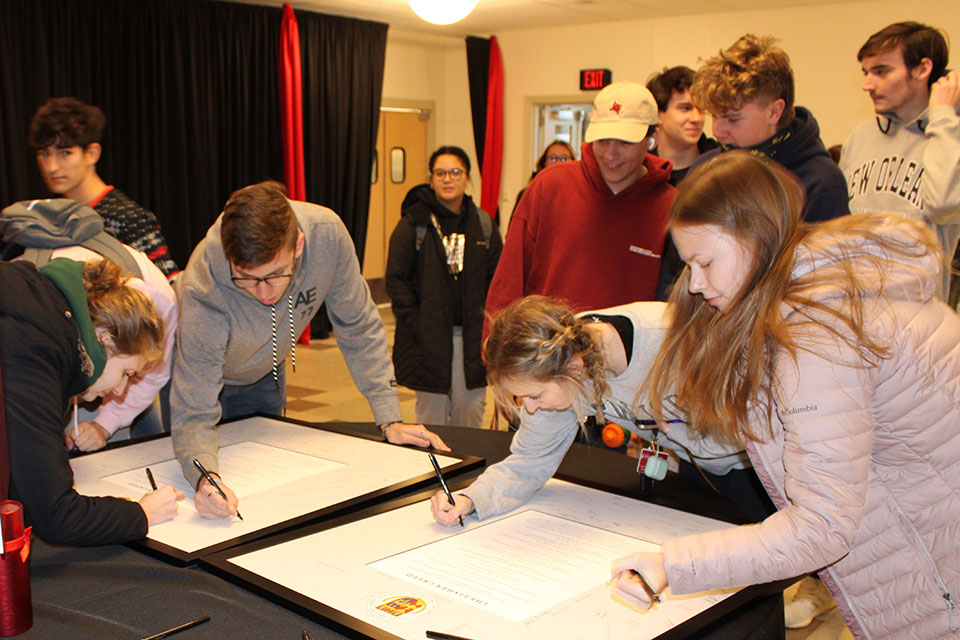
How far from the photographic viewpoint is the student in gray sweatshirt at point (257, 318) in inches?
69.5

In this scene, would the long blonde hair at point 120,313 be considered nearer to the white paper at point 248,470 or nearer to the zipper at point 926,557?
the white paper at point 248,470

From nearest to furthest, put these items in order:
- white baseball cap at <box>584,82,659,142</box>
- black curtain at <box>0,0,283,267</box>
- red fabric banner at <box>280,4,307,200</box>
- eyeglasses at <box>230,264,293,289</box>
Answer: eyeglasses at <box>230,264,293,289</box>
white baseball cap at <box>584,82,659,142</box>
black curtain at <box>0,0,283,267</box>
red fabric banner at <box>280,4,307,200</box>

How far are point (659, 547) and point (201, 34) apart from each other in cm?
585

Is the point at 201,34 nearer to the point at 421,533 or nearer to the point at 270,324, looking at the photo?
the point at 270,324

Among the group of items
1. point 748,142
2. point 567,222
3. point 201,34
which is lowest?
point 567,222

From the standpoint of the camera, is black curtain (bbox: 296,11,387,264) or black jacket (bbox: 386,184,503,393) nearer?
black jacket (bbox: 386,184,503,393)

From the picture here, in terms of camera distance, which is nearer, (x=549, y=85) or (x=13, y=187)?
(x=13, y=187)

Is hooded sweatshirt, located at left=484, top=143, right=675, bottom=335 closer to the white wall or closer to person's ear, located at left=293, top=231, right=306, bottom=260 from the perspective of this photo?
person's ear, located at left=293, top=231, right=306, bottom=260

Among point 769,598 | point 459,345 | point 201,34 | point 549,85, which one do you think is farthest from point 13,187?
point 769,598

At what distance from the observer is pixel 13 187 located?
5.18 metres

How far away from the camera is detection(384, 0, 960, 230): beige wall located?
6148 millimetres

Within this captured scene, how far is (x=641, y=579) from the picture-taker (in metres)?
1.17

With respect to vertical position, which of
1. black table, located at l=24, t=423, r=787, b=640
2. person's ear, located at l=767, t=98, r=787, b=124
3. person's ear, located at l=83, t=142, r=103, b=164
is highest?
person's ear, located at l=767, t=98, r=787, b=124

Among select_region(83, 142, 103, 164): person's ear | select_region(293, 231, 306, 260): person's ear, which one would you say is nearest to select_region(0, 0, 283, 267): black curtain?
select_region(83, 142, 103, 164): person's ear
